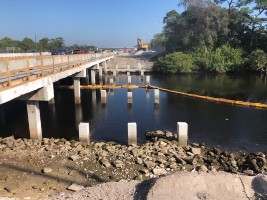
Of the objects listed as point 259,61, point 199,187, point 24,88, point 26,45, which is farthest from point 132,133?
point 26,45

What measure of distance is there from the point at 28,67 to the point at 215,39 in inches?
2305

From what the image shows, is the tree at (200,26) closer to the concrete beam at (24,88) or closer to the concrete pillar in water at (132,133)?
the concrete beam at (24,88)

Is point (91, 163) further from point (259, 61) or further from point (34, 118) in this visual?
point (259, 61)

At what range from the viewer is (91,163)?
13406 mm

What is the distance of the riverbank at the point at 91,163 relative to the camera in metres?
11.4

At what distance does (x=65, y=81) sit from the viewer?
42344 millimetres

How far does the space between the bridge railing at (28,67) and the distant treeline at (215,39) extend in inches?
1615

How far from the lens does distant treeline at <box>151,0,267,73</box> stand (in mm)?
60781

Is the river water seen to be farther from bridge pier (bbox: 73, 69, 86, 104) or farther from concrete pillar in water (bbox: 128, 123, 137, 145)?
concrete pillar in water (bbox: 128, 123, 137, 145)

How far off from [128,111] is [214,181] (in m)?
19.2

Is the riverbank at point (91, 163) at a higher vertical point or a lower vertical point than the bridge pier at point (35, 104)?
lower

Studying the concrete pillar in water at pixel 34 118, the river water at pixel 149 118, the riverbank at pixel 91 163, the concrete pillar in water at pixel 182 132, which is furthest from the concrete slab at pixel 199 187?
the concrete pillar in water at pixel 34 118

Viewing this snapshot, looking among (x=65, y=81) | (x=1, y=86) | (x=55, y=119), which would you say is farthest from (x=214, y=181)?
(x=65, y=81)

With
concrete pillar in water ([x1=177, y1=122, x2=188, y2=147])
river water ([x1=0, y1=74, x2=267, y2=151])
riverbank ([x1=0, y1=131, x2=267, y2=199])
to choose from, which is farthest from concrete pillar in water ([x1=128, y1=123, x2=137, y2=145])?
concrete pillar in water ([x1=177, y1=122, x2=188, y2=147])
